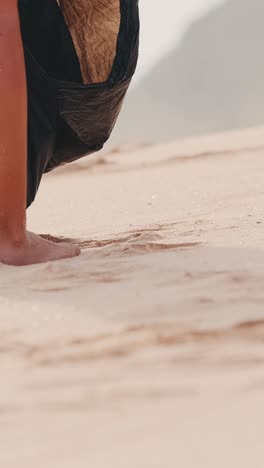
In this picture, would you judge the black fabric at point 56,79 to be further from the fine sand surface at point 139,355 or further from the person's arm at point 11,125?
the fine sand surface at point 139,355

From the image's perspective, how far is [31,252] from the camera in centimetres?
203

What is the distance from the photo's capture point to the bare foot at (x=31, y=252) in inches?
78.7

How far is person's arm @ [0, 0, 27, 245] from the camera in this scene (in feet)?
6.50

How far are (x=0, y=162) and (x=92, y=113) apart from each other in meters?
0.51

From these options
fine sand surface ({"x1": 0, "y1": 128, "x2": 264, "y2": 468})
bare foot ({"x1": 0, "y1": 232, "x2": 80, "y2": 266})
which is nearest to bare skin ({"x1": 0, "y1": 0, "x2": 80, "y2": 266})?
bare foot ({"x1": 0, "y1": 232, "x2": 80, "y2": 266})

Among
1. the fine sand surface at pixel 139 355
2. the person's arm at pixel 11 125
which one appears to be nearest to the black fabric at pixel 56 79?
the person's arm at pixel 11 125

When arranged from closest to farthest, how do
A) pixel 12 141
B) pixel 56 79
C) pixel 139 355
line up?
pixel 139 355 → pixel 12 141 → pixel 56 79

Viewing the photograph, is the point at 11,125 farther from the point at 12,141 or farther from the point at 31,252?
the point at 31,252

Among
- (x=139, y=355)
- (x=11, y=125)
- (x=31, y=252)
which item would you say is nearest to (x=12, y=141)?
(x=11, y=125)

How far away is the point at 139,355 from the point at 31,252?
0.88 meters

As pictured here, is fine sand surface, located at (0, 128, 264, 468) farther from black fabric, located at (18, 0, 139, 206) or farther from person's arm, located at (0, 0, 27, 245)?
black fabric, located at (18, 0, 139, 206)

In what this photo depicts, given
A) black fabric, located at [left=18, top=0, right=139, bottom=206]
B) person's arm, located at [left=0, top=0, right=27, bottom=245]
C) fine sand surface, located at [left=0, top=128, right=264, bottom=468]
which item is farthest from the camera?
black fabric, located at [left=18, top=0, right=139, bottom=206]

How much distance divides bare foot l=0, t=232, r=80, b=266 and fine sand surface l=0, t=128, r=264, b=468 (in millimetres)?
71

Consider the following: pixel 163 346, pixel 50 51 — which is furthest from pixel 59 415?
pixel 50 51
